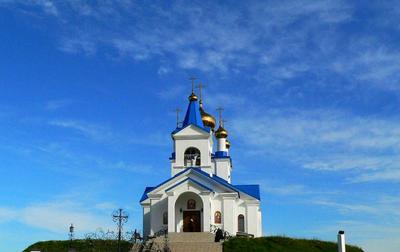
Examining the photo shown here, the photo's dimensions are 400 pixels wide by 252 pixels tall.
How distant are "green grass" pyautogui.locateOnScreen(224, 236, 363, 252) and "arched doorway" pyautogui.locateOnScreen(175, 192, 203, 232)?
523 cm

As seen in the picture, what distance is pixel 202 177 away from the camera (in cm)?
3578

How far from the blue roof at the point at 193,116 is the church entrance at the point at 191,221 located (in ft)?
21.7

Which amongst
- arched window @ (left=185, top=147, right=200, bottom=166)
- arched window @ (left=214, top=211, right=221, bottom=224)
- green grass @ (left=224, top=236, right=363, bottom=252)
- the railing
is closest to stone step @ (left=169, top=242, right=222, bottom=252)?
green grass @ (left=224, top=236, right=363, bottom=252)

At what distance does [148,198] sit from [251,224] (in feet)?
23.0

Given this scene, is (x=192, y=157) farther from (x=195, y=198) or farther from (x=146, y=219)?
(x=146, y=219)

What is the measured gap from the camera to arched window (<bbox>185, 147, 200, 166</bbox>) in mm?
37938

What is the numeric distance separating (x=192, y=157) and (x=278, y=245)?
1027cm

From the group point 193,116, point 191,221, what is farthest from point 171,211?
point 193,116

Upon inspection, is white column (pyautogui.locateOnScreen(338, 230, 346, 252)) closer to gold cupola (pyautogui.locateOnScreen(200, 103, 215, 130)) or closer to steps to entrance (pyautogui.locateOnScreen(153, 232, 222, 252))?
steps to entrance (pyautogui.locateOnScreen(153, 232, 222, 252))

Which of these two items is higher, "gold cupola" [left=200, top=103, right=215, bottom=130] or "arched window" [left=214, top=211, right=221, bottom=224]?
"gold cupola" [left=200, top=103, right=215, bottom=130]

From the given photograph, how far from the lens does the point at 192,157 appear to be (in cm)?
3803

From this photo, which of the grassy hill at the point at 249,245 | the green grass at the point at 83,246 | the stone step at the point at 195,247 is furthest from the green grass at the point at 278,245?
the green grass at the point at 83,246

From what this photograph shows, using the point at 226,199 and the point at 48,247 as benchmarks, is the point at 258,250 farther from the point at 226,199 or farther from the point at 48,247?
the point at 48,247

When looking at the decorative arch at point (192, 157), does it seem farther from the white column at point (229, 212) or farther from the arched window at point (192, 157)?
the white column at point (229, 212)
